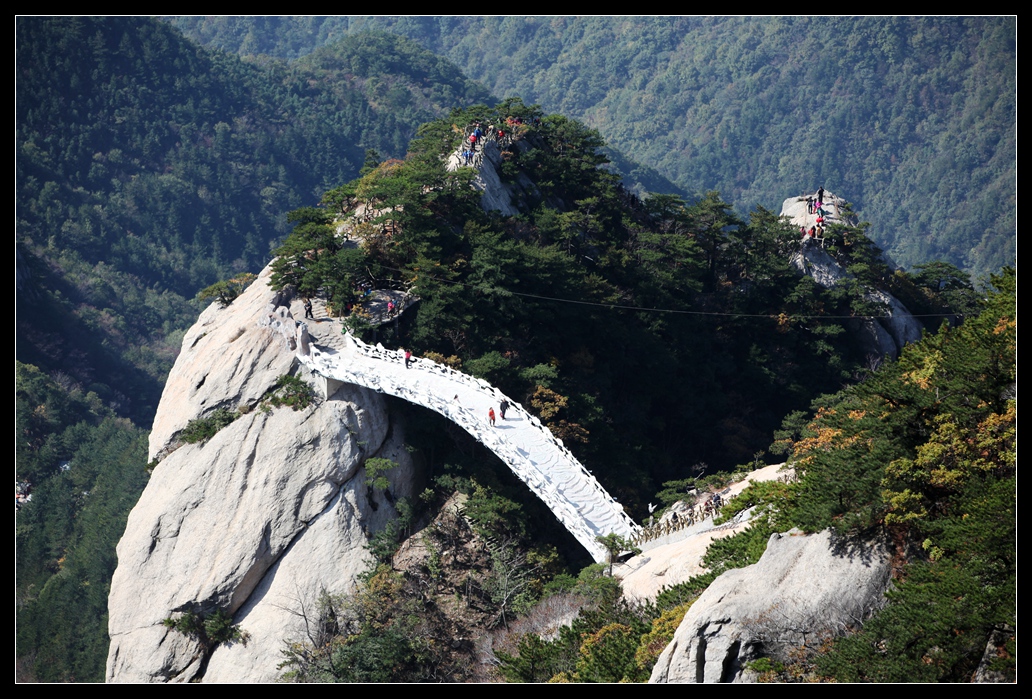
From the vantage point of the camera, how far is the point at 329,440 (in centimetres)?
3484

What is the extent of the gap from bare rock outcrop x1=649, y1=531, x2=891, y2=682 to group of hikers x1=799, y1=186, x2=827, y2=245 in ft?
109

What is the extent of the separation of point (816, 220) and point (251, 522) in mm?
30853

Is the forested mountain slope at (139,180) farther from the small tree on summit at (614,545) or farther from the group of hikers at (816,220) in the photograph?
the small tree on summit at (614,545)

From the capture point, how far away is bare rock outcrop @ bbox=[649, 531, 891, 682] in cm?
1873

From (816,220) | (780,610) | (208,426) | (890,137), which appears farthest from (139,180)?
(780,610)

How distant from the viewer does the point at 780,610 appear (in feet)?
62.1

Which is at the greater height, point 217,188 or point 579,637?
point 217,188

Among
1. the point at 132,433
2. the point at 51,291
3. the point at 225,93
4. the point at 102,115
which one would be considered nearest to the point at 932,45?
the point at 225,93

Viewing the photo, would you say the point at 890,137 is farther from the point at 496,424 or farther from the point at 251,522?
the point at 251,522

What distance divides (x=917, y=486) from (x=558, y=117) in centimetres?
3603

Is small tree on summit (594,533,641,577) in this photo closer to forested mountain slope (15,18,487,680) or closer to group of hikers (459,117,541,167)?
group of hikers (459,117,541,167)

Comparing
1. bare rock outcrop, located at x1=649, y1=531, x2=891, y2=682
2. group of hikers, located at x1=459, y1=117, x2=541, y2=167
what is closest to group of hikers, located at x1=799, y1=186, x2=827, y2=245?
group of hikers, located at x1=459, y1=117, x2=541, y2=167

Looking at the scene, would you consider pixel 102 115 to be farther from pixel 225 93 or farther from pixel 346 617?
pixel 346 617

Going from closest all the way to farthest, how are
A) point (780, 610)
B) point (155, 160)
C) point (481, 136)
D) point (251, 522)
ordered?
point (780, 610), point (251, 522), point (481, 136), point (155, 160)
